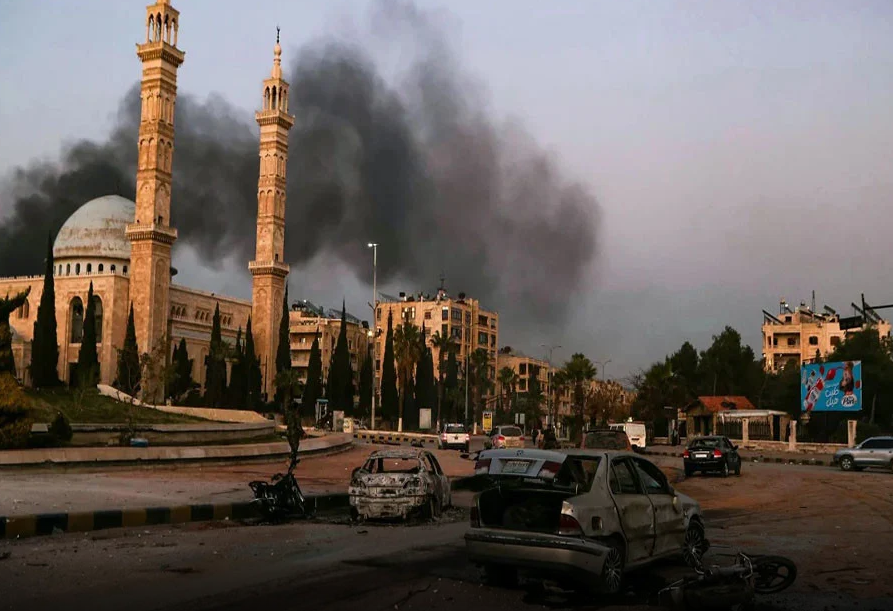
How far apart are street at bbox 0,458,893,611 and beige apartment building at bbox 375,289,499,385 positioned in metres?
110

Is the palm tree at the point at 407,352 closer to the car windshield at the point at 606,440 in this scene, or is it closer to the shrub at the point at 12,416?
the shrub at the point at 12,416

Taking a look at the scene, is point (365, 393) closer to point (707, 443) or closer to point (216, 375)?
point (216, 375)

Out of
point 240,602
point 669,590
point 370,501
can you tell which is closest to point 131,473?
point 370,501

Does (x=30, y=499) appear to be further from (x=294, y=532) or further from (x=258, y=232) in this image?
(x=258, y=232)

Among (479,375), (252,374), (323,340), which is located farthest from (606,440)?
(323,340)

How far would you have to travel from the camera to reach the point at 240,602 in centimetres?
845

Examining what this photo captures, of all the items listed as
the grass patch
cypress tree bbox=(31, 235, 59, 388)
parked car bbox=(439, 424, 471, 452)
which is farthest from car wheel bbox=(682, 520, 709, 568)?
cypress tree bbox=(31, 235, 59, 388)

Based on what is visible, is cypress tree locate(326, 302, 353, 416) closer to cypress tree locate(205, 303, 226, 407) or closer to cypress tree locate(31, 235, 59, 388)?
cypress tree locate(205, 303, 226, 407)

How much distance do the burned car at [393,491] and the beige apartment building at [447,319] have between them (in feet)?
355

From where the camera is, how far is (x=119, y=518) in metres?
14.6

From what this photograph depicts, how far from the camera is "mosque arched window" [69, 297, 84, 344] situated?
86.4 m

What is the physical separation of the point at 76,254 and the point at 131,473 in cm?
7140

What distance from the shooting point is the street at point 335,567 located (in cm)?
866

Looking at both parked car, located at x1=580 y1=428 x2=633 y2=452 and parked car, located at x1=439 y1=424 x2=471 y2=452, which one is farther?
parked car, located at x1=439 y1=424 x2=471 y2=452
